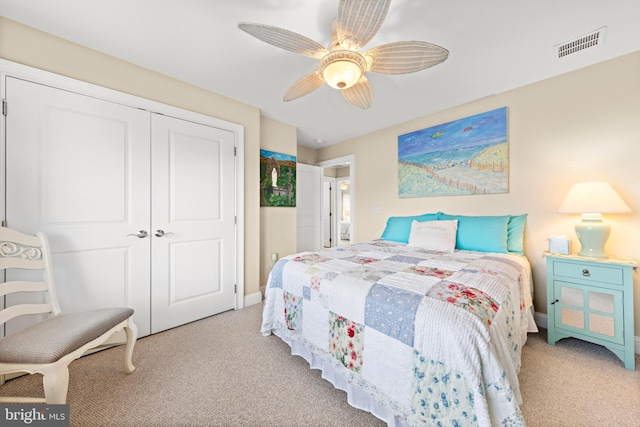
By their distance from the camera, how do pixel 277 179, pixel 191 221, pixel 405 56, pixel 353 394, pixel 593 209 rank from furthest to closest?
pixel 277 179
pixel 191 221
pixel 593 209
pixel 405 56
pixel 353 394

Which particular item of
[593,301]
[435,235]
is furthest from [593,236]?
[435,235]

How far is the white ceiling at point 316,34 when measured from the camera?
4.85 ft

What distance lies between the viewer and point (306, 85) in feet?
6.04

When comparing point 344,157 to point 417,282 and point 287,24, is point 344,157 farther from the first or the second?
point 417,282

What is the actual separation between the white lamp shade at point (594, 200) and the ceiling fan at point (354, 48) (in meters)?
1.61

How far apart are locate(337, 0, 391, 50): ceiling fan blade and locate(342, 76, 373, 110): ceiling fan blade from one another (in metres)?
0.36

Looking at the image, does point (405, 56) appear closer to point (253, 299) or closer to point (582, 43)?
point (582, 43)

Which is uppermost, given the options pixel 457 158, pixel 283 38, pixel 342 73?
pixel 283 38

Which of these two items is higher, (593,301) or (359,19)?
(359,19)

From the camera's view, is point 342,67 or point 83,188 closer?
point 342,67

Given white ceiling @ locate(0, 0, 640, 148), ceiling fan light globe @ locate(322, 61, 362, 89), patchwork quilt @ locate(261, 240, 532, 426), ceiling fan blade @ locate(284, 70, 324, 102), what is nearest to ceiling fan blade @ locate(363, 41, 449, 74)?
ceiling fan light globe @ locate(322, 61, 362, 89)

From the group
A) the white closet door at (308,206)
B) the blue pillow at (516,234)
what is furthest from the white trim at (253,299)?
the blue pillow at (516,234)

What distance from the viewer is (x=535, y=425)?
1.24m

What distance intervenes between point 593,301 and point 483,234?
851 millimetres
